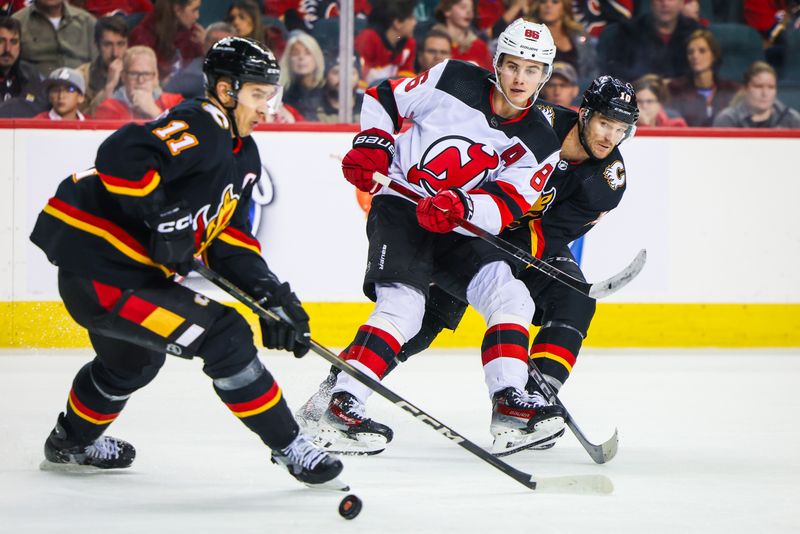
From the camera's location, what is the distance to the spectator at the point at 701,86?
557 cm

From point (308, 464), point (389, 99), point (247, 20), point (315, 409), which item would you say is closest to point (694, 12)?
point (247, 20)

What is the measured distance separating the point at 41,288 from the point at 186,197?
8.99 ft

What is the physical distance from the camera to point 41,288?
504 centimetres

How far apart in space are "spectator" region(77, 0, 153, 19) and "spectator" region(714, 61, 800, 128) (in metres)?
2.73

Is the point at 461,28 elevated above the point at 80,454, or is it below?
above

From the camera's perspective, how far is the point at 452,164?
3.37 metres

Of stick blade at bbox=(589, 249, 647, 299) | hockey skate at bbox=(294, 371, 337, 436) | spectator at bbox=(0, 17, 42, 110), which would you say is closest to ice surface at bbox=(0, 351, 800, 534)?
hockey skate at bbox=(294, 371, 337, 436)

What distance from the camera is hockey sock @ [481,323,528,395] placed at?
313 centimetres

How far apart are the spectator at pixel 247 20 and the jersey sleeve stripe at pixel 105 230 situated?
2.97 metres

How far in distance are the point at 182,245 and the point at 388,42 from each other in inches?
129

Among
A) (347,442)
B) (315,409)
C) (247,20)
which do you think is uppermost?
(247,20)

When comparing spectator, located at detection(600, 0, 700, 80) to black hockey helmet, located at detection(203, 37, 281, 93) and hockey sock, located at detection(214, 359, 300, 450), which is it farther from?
hockey sock, located at detection(214, 359, 300, 450)

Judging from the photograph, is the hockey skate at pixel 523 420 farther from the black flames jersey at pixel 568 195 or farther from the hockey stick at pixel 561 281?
the black flames jersey at pixel 568 195

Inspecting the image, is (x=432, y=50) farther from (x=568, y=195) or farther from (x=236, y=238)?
(x=236, y=238)
